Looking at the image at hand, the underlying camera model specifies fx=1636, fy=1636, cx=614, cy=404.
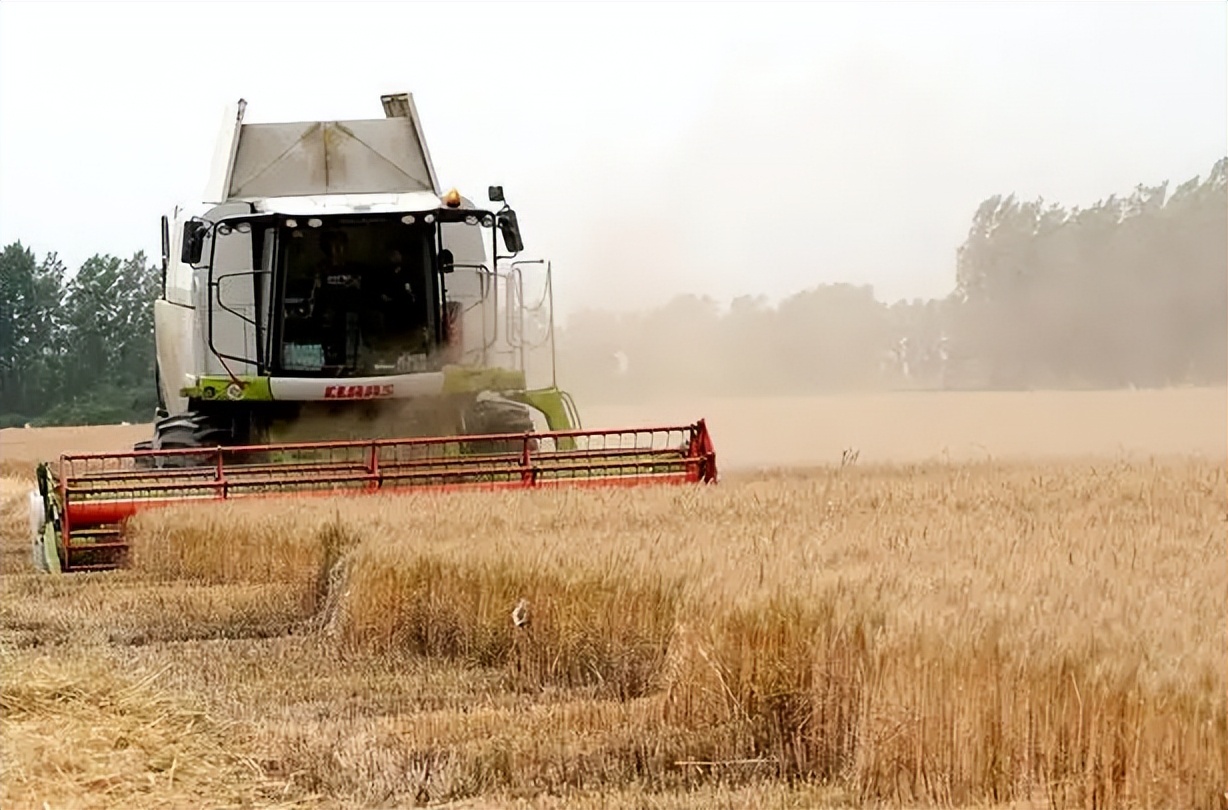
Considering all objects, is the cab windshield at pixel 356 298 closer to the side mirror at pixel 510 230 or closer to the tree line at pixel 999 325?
the side mirror at pixel 510 230

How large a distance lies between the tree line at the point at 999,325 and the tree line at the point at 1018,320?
0.03m

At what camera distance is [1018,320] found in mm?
25250

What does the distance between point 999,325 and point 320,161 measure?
1641 cm

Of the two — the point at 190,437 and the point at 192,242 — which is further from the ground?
the point at 192,242

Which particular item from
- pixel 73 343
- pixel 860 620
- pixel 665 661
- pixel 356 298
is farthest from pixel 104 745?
pixel 73 343

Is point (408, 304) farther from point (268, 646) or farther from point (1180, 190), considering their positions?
point (1180, 190)

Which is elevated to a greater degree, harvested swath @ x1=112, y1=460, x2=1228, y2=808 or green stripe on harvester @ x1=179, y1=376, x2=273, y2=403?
green stripe on harvester @ x1=179, y1=376, x2=273, y2=403

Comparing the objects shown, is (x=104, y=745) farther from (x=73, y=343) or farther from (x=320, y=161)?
(x=73, y=343)

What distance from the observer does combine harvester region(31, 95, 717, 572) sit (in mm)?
10078

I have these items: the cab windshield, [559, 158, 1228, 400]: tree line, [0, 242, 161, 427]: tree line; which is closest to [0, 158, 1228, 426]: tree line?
[559, 158, 1228, 400]: tree line

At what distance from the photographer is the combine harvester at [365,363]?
1008 centimetres

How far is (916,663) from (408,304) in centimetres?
715

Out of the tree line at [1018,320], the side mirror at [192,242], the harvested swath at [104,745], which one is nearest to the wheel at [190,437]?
the side mirror at [192,242]

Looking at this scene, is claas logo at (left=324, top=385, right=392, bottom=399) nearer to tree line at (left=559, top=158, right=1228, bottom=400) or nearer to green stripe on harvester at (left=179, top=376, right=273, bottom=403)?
green stripe on harvester at (left=179, top=376, right=273, bottom=403)
